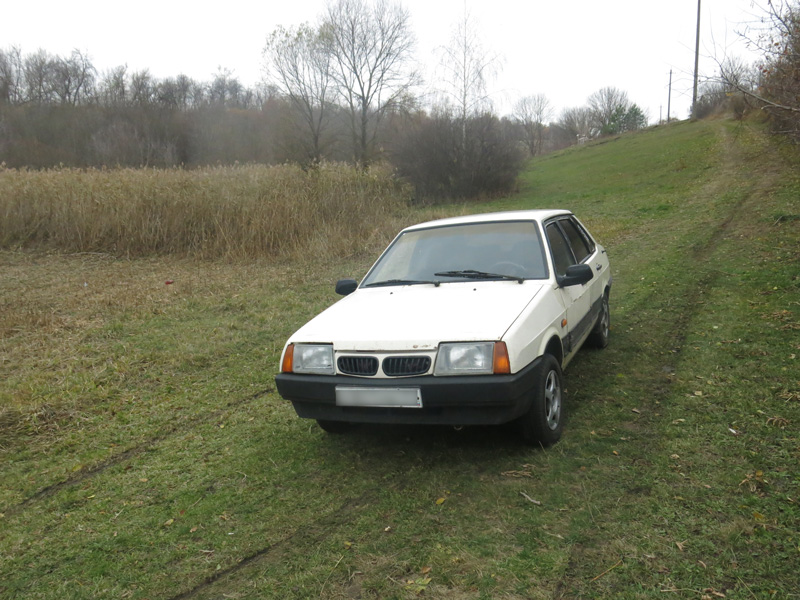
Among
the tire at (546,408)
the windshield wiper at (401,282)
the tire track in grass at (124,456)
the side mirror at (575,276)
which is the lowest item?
the tire track in grass at (124,456)

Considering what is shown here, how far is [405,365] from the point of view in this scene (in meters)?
3.41

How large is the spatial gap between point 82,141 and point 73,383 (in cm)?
3983

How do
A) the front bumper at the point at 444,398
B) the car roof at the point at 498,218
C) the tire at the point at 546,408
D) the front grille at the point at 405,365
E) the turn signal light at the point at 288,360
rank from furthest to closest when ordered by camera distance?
the car roof at the point at 498,218
the turn signal light at the point at 288,360
the tire at the point at 546,408
the front grille at the point at 405,365
the front bumper at the point at 444,398

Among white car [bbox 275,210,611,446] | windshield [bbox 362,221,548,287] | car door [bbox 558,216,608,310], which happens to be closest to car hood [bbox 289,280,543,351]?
white car [bbox 275,210,611,446]

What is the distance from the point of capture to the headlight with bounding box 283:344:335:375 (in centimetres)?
362

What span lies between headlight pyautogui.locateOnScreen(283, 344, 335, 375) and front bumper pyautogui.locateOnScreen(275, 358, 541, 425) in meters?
0.05

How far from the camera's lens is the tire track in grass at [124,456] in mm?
3648

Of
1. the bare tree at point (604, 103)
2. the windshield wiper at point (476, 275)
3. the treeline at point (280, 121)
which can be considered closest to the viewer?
the windshield wiper at point (476, 275)

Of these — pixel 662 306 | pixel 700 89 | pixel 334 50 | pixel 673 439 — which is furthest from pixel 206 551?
pixel 334 50

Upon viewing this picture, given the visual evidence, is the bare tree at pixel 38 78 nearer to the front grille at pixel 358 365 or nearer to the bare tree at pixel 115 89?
the bare tree at pixel 115 89

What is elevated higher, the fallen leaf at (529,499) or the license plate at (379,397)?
the license plate at (379,397)

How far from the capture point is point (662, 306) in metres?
7.30

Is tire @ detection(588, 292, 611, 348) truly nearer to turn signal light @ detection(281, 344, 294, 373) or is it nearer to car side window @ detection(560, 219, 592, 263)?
car side window @ detection(560, 219, 592, 263)

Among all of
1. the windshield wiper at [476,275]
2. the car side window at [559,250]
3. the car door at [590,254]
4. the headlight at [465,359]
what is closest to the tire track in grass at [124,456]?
the windshield wiper at [476,275]
